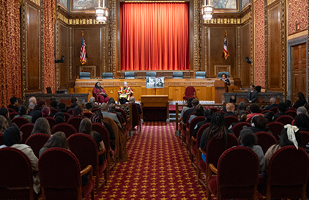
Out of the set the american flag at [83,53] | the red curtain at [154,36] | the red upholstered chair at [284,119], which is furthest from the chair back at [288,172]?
the red curtain at [154,36]

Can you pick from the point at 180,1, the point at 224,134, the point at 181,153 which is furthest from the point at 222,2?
the point at 224,134

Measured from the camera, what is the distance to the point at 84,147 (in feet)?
12.5

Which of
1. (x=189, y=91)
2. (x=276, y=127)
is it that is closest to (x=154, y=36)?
(x=189, y=91)

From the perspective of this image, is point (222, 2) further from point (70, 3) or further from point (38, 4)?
point (38, 4)

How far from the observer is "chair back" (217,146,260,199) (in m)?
2.93

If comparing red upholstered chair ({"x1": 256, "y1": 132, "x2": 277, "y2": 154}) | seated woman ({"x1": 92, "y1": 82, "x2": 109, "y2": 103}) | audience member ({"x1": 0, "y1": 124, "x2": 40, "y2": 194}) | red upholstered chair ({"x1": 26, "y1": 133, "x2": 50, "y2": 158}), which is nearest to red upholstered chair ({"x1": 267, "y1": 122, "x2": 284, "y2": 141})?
red upholstered chair ({"x1": 256, "y1": 132, "x2": 277, "y2": 154})

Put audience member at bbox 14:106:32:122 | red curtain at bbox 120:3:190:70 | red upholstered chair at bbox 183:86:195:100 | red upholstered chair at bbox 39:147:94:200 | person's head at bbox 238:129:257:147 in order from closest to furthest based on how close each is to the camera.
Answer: red upholstered chair at bbox 39:147:94:200, person's head at bbox 238:129:257:147, audience member at bbox 14:106:32:122, red upholstered chair at bbox 183:86:195:100, red curtain at bbox 120:3:190:70

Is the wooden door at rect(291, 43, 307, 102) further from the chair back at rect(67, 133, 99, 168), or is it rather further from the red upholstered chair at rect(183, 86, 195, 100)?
the chair back at rect(67, 133, 99, 168)

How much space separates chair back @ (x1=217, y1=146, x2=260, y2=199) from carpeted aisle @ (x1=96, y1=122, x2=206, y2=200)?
1074 mm

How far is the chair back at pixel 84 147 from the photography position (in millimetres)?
3768

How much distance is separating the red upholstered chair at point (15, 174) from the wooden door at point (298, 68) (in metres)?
9.80

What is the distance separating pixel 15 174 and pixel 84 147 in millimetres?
935

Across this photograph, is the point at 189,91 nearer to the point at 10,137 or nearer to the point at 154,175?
the point at 154,175

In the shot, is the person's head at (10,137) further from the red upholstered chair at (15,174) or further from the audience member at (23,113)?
the audience member at (23,113)
